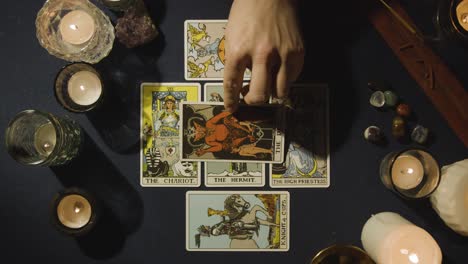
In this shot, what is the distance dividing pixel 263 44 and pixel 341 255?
0.58 meters

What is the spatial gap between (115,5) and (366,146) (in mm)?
793

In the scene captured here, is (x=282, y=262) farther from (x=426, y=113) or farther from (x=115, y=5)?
(x=115, y=5)

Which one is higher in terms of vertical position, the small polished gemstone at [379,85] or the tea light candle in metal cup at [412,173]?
the small polished gemstone at [379,85]

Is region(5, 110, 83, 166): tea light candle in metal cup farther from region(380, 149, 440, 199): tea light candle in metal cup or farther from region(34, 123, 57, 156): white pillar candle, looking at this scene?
region(380, 149, 440, 199): tea light candle in metal cup

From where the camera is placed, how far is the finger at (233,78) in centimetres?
82

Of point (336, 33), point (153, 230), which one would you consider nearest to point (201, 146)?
point (153, 230)

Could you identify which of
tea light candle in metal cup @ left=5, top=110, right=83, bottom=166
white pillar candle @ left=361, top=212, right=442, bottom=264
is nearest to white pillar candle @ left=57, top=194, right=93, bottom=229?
tea light candle in metal cup @ left=5, top=110, right=83, bottom=166

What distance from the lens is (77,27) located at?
0.99 meters

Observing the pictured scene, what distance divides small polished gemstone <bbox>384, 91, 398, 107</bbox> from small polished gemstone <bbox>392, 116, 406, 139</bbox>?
0.04 metres

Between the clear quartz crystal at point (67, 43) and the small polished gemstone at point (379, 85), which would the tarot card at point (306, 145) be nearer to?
the small polished gemstone at point (379, 85)

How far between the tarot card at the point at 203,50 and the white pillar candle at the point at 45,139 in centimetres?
40

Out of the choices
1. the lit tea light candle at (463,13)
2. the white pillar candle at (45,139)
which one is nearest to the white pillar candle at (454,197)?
the lit tea light candle at (463,13)

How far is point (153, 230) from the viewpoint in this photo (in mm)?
1049

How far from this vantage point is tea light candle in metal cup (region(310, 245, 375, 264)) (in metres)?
0.95
